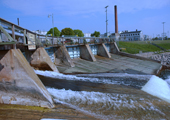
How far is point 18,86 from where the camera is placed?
628 cm

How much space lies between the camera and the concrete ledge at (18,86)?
244 inches

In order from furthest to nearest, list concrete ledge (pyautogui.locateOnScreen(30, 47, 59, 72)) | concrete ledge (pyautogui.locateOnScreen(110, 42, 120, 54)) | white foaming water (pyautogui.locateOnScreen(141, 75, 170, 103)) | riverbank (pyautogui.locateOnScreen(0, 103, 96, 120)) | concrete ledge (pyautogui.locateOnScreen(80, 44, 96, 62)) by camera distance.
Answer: concrete ledge (pyautogui.locateOnScreen(110, 42, 120, 54)) → concrete ledge (pyautogui.locateOnScreen(80, 44, 96, 62)) → concrete ledge (pyautogui.locateOnScreen(30, 47, 59, 72)) → white foaming water (pyautogui.locateOnScreen(141, 75, 170, 103)) → riverbank (pyautogui.locateOnScreen(0, 103, 96, 120))

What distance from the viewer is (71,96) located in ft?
24.5

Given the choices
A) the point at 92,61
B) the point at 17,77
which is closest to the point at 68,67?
the point at 92,61

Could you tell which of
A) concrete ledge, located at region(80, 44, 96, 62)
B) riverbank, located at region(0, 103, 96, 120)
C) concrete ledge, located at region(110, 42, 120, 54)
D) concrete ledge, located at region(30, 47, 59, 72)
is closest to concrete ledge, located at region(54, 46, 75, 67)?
concrete ledge, located at region(30, 47, 59, 72)

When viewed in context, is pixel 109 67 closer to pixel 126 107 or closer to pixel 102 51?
pixel 102 51

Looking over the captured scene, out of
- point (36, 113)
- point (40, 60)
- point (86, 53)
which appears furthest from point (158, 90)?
point (86, 53)

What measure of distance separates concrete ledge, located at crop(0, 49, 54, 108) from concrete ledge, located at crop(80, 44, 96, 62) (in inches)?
614

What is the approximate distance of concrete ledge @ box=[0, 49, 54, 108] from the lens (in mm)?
6191

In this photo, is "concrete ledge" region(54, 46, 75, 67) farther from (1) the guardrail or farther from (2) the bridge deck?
(1) the guardrail

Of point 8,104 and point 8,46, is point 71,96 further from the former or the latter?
point 8,46

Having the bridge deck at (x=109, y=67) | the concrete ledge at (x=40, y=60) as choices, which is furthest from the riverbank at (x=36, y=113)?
the bridge deck at (x=109, y=67)

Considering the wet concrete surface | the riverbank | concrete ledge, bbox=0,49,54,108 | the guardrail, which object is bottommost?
the wet concrete surface

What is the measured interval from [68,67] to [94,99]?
9.62 metres
